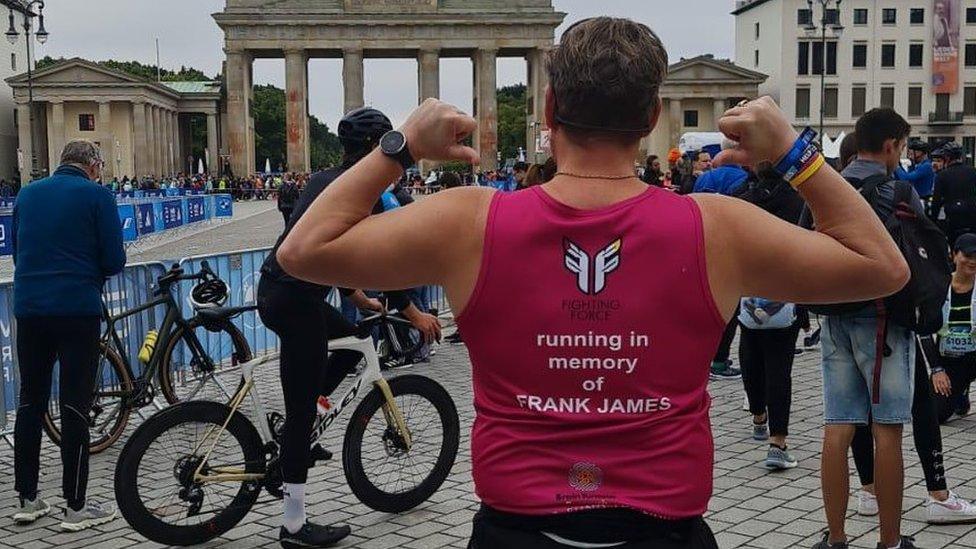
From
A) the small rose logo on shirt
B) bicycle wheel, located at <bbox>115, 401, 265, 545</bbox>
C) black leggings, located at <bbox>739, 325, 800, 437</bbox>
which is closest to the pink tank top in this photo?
the small rose logo on shirt

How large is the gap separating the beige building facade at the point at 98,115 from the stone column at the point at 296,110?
41.1ft

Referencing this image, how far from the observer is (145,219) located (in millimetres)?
31000

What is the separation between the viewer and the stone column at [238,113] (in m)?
91.6

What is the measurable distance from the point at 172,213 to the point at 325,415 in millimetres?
31432

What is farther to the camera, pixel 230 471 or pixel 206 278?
pixel 206 278

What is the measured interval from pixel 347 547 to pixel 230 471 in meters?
0.74

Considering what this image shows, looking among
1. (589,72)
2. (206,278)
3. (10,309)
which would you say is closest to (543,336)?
(589,72)

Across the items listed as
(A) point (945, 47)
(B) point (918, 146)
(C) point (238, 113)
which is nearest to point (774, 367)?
(B) point (918, 146)

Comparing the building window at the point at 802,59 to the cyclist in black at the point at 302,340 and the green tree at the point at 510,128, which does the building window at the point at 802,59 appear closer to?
the green tree at the point at 510,128

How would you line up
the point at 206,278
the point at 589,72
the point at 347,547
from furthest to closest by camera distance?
the point at 206,278, the point at 347,547, the point at 589,72

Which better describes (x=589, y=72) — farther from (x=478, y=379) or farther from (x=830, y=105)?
(x=830, y=105)

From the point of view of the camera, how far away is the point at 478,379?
2.43m

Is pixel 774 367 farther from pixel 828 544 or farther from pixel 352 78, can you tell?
Answer: pixel 352 78

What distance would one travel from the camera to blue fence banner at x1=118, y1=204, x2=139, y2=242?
27.6 m
